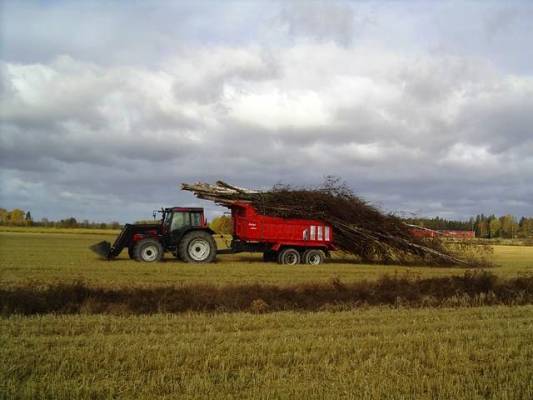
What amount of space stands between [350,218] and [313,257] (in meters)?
2.24

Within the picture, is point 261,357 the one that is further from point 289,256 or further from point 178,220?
point 289,256

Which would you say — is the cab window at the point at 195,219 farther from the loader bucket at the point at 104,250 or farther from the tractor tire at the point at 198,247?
the loader bucket at the point at 104,250

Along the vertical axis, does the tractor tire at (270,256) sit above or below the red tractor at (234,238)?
below

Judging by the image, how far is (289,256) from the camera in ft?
72.3

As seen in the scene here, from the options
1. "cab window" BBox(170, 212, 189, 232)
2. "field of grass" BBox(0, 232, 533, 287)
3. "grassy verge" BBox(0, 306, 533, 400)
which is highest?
"cab window" BBox(170, 212, 189, 232)

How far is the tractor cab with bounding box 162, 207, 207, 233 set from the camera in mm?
20250

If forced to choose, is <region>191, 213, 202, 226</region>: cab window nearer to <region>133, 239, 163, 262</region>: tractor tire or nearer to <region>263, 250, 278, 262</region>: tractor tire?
<region>133, 239, 163, 262</region>: tractor tire

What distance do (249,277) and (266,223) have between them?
18.6ft

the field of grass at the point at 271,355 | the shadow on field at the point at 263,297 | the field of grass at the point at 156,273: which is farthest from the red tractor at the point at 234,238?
the field of grass at the point at 271,355

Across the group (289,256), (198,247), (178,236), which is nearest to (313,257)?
(289,256)

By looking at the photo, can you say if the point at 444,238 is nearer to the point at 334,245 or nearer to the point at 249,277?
the point at 334,245

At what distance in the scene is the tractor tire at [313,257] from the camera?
72.9ft

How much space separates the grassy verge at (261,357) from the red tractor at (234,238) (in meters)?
10.8

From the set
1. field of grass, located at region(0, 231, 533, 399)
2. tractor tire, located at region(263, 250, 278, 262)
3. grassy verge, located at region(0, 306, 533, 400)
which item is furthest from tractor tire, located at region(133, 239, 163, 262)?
grassy verge, located at region(0, 306, 533, 400)
